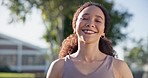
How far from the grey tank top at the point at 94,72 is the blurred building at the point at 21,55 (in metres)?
70.7

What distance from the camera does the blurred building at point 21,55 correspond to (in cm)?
7388

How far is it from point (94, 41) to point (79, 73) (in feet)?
0.70

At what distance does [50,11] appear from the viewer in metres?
24.0

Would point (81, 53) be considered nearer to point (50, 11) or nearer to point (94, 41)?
point (94, 41)

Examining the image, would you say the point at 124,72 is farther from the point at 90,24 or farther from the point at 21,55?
the point at 21,55

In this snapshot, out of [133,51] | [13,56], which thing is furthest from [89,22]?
[13,56]

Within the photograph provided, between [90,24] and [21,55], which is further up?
[90,24]

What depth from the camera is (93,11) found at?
109 inches

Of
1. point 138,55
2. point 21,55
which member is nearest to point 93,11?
point 138,55

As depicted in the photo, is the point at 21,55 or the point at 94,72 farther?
the point at 21,55

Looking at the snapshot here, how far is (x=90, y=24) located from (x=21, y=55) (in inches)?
2947

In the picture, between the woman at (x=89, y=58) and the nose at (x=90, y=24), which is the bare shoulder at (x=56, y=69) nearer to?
the woman at (x=89, y=58)

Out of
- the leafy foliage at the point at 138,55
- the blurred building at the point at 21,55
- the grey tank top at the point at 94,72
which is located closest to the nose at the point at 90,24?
the grey tank top at the point at 94,72

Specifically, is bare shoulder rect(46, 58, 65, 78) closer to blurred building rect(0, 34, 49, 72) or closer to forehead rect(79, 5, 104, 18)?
forehead rect(79, 5, 104, 18)
